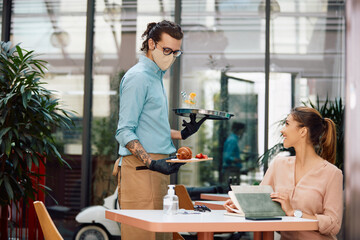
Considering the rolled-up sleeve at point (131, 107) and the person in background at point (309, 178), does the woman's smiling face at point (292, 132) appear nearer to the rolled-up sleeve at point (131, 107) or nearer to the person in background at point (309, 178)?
the person in background at point (309, 178)

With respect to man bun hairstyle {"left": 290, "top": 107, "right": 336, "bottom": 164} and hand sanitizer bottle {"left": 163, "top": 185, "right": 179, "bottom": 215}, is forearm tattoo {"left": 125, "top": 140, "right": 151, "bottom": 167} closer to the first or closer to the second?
hand sanitizer bottle {"left": 163, "top": 185, "right": 179, "bottom": 215}

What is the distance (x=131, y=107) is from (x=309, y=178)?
1.05m

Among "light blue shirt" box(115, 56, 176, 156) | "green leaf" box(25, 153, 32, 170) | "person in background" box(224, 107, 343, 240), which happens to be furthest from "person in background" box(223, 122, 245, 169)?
"light blue shirt" box(115, 56, 176, 156)

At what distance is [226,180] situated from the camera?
19.9 ft

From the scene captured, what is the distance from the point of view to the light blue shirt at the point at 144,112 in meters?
A: 2.75

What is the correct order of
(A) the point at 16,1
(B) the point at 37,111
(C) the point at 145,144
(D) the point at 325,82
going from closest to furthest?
(C) the point at 145,144 < (B) the point at 37,111 < (D) the point at 325,82 < (A) the point at 16,1

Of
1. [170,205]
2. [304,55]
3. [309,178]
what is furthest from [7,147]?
[304,55]

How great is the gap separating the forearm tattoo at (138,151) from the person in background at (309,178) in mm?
475

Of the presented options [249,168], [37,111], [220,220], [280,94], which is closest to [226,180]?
[249,168]

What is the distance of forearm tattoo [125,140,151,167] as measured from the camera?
104 inches

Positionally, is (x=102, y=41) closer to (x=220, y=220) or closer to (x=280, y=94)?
(x=280, y=94)

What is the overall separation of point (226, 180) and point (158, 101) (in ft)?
11.1

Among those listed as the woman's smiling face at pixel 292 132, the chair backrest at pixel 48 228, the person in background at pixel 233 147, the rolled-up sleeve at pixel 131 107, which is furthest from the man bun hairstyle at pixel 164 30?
the person in background at pixel 233 147

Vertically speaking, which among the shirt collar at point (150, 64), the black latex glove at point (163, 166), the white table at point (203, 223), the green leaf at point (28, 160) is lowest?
the white table at point (203, 223)
